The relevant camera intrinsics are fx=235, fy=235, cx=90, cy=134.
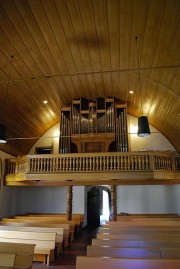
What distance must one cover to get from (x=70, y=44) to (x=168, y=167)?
5200 mm

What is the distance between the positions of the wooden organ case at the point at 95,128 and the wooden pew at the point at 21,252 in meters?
5.76

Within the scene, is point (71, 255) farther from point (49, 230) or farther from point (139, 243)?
point (139, 243)

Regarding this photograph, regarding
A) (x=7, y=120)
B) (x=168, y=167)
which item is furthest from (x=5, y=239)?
(x=168, y=167)

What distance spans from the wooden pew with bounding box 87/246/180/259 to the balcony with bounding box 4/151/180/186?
4120mm

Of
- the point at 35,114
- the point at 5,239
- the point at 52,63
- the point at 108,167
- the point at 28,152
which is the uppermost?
the point at 52,63

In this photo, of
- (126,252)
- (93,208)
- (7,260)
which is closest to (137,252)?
(126,252)

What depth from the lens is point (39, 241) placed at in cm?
546

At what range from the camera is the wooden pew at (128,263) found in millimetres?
2939

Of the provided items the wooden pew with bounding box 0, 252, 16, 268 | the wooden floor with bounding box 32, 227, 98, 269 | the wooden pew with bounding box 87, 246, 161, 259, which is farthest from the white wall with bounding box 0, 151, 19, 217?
the wooden pew with bounding box 87, 246, 161, 259

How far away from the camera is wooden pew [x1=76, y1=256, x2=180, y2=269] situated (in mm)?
2939

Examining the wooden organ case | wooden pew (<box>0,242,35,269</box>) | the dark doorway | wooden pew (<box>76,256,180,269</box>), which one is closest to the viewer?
wooden pew (<box>76,256,180,269</box>)

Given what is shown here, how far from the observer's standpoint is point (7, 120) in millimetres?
8430

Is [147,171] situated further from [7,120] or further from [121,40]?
[7,120]

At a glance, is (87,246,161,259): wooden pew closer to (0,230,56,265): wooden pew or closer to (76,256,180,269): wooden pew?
(76,256,180,269): wooden pew
